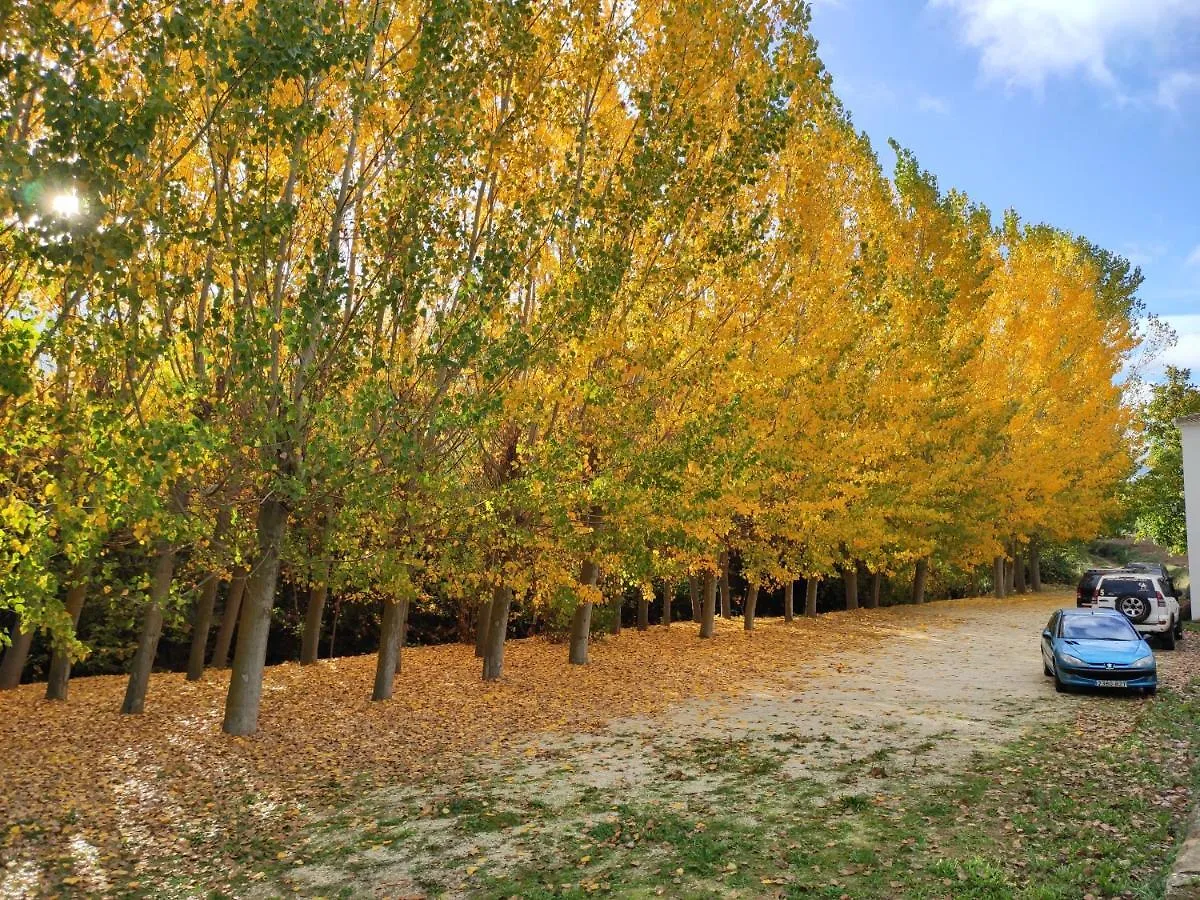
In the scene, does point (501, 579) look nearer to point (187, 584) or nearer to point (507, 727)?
point (507, 727)

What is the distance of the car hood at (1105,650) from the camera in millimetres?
14227

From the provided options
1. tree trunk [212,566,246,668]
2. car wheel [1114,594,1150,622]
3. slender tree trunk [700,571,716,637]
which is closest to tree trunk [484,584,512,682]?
tree trunk [212,566,246,668]

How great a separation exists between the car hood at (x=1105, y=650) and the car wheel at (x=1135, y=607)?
6.18 meters

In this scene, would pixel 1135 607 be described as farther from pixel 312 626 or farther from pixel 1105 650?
pixel 312 626

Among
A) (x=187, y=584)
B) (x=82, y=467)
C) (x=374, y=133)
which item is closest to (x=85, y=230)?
(x=82, y=467)

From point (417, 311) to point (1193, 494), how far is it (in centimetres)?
2599

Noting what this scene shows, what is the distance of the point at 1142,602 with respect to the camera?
66.8ft

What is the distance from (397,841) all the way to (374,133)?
9177 millimetres

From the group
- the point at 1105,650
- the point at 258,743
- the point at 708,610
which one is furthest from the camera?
the point at 708,610

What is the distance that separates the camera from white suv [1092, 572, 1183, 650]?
65.7ft

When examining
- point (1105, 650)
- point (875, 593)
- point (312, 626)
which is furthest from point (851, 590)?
point (312, 626)

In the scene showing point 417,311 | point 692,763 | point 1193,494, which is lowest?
point 692,763

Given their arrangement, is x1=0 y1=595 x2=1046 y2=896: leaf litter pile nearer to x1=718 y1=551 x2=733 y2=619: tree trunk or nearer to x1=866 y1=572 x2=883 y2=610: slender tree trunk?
x1=718 y1=551 x2=733 y2=619: tree trunk

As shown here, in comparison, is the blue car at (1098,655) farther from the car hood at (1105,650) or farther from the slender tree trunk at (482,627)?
the slender tree trunk at (482,627)
